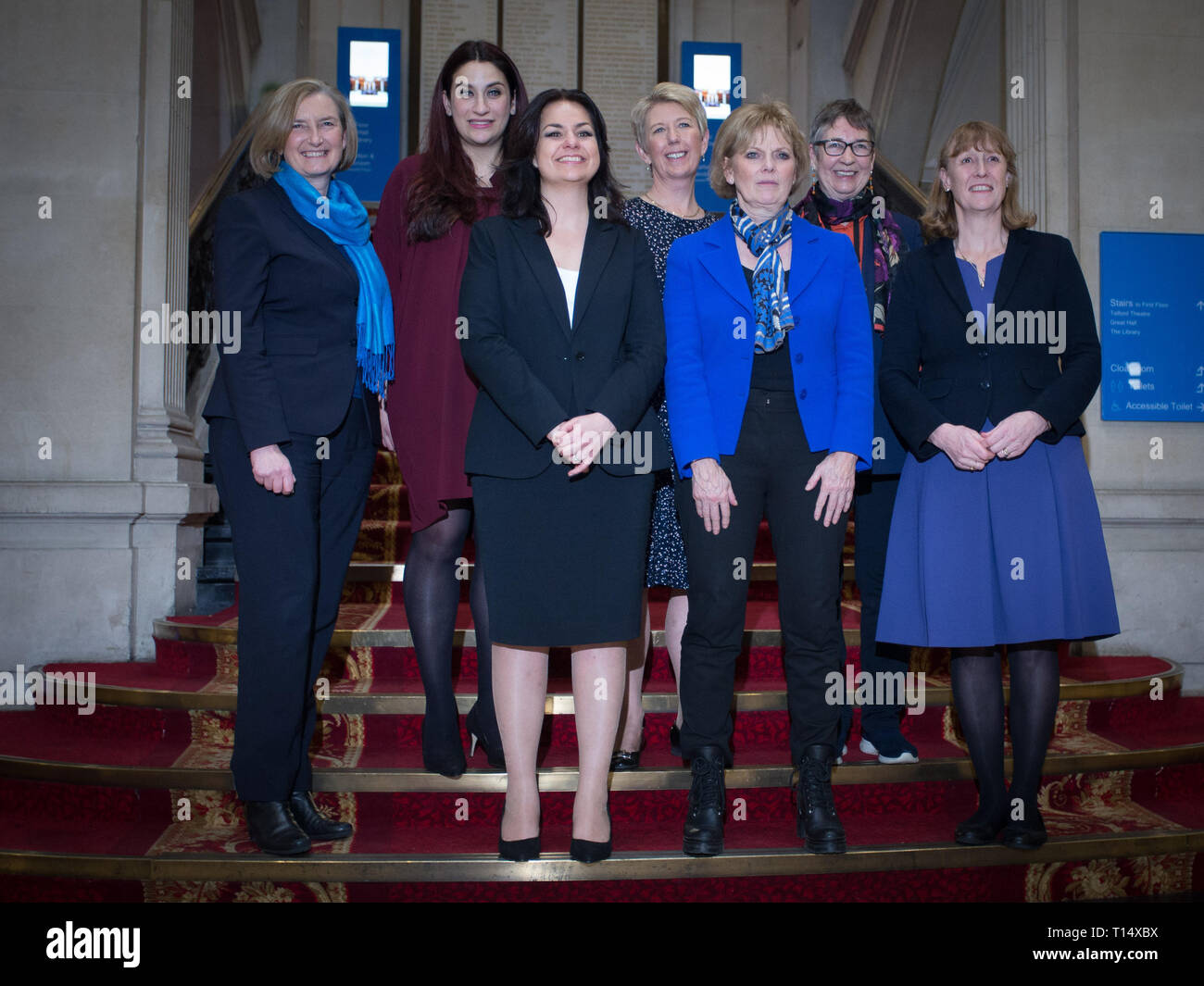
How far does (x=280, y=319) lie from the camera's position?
8.04 ft

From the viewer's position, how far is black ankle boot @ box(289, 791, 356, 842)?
257 centimetres

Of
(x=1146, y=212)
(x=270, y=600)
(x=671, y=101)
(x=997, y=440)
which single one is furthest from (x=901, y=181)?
(x=270, y=600)

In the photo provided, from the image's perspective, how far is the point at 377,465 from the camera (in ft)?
16.6

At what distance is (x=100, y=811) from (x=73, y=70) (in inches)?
127

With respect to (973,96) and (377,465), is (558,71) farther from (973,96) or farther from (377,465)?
(377,465)

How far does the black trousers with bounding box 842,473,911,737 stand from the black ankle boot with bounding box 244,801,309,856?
1.61 metres

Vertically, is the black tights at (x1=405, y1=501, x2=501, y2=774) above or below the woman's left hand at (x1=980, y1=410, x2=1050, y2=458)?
below

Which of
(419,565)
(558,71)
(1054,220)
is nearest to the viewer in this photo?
(419,565)

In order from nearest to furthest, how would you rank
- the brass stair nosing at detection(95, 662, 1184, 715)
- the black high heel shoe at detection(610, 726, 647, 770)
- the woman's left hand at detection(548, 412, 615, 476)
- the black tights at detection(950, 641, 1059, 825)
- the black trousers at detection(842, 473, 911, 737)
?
the woman's left hand at detection(548, 412, 615, 476) → the black tights at detection(950, 641, 1059, 825) → the black high heel shoe at detection(610, 726, 647, 770) → the black trousers at detection(842, 473, 911, 737) → the brass stair nosing at detection(95, 662, 1184, 715)

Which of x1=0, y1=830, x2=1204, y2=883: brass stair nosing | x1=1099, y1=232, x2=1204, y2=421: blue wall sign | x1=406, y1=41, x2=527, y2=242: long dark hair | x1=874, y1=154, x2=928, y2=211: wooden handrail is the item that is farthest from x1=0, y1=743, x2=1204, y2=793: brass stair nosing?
x1=874, y1=154, x2=928, y2=211: wooden handrail

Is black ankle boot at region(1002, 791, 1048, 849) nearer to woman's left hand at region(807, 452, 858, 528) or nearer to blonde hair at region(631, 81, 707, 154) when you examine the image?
woman's left hand at region(807, 452, 858, 528)

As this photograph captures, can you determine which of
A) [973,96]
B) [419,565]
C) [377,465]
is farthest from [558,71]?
[419,565]

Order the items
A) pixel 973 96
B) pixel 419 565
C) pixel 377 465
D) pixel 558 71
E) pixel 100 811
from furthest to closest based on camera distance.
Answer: pixel 973 96 → pixel 558 71 → pixel 377 465 → pixel 100 811 → pixel 419 565

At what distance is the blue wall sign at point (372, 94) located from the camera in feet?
25.4
